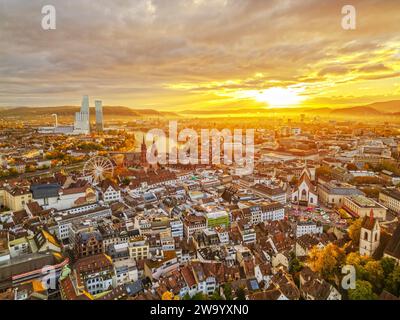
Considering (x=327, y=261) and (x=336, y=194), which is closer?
(x=327, y=261)

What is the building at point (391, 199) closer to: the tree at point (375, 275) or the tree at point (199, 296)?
the tree at point (375, 275)

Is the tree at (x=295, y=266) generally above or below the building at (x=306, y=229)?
below

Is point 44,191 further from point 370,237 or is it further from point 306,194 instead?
point 370,237

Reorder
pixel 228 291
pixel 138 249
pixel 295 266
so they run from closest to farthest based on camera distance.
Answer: pixel 228 291 → pixel 295 266 → pixel 138 249

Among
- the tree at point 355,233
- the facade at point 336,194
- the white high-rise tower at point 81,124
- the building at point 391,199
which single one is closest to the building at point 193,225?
the tree at point 355,233

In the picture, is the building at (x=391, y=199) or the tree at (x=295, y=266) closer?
the tree at (x=295, y=266)

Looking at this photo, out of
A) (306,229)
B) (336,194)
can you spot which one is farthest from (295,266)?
(336,194)

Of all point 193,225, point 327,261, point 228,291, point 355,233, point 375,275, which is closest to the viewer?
point 375,275
